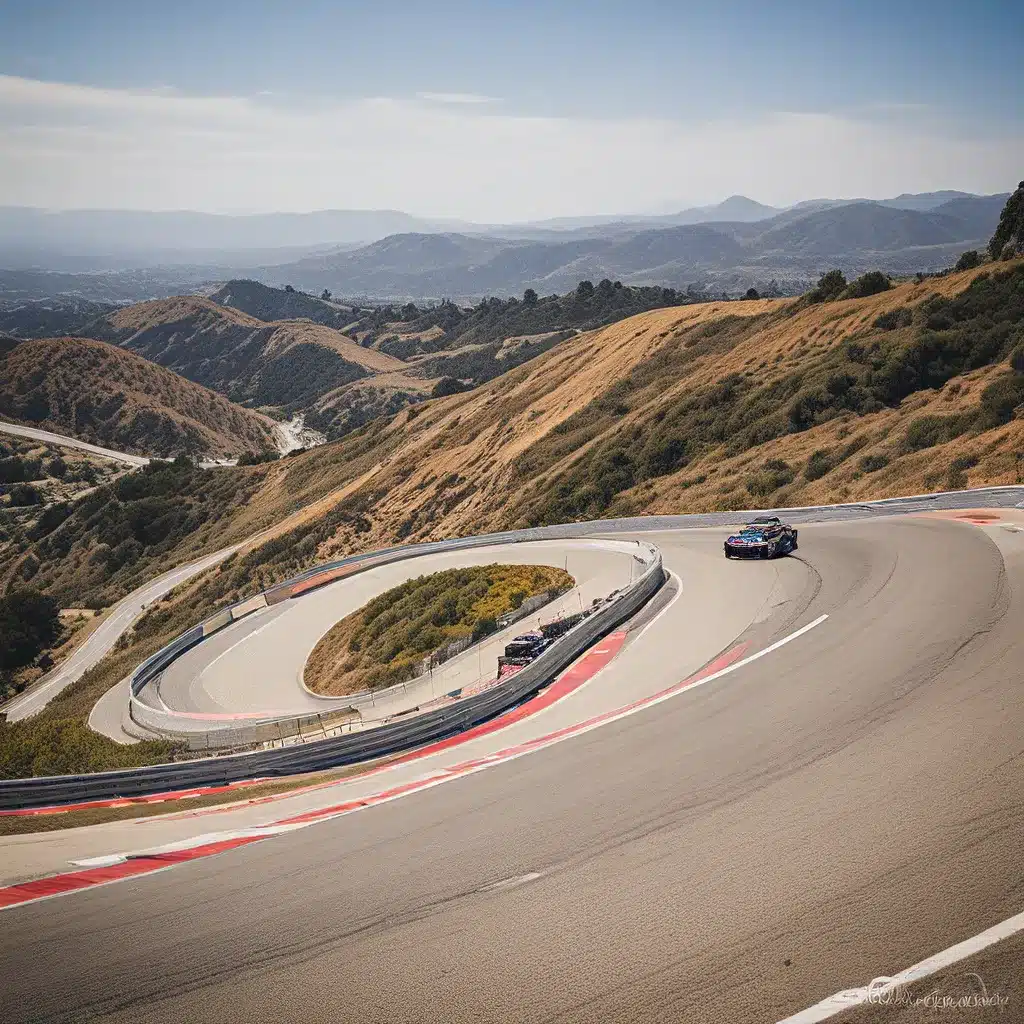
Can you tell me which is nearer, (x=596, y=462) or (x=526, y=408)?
(x=596, y=462)

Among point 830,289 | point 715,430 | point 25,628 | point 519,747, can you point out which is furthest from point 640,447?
point 25,628

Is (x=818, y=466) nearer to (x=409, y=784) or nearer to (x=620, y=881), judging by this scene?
(x=409, y=784)

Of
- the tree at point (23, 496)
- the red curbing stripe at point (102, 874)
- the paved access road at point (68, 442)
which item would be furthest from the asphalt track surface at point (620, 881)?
the paved access road at point (68, 442)

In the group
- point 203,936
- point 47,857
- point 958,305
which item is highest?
point 958,305

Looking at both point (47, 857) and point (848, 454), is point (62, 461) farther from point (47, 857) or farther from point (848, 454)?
point (47, 857)

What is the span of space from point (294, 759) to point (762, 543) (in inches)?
654

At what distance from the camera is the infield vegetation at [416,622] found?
29.5m

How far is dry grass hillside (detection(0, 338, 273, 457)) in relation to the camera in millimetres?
160375

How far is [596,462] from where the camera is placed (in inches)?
2099

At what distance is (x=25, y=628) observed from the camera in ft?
207

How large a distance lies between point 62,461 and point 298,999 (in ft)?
481

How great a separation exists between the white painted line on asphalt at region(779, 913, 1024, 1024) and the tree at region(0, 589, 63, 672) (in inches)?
2615

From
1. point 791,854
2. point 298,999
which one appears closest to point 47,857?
point 298,999

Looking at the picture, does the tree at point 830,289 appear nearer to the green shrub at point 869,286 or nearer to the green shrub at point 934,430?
the green shrub at point 869,286
